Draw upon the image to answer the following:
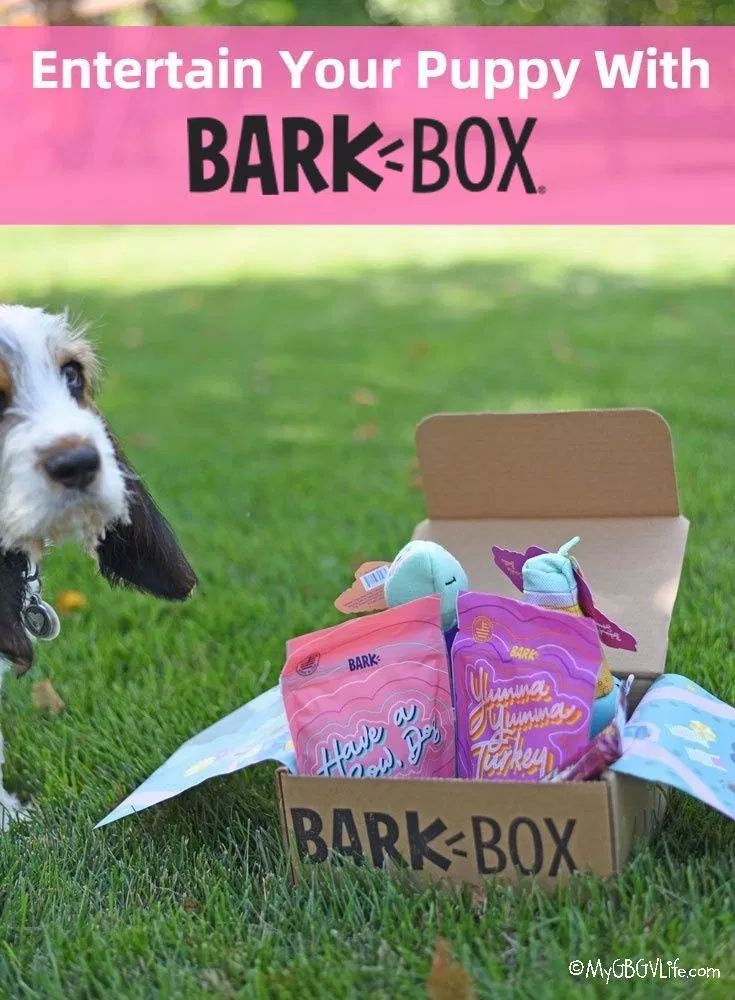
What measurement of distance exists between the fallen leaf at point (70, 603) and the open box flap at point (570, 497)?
136cm

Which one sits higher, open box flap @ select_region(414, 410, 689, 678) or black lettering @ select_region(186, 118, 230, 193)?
black lettering @ select_region(186, 118, 230, 193)

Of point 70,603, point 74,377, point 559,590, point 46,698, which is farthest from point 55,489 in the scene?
point 70,603

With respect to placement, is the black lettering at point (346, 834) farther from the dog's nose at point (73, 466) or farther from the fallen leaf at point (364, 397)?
the fallen leaf at point (364, 397)

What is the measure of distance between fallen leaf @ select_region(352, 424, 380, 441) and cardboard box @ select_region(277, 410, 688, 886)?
8.83 ft

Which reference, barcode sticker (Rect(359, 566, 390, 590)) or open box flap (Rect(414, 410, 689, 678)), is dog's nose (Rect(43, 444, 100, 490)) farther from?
open box flap (Rect(414, 410, 689, 678))

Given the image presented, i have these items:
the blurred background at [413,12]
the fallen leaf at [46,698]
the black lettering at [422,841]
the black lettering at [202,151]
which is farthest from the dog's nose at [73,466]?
the blurred background at [413,12]

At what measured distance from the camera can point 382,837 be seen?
6.93ft

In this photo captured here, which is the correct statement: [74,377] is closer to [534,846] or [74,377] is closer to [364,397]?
[534,846]

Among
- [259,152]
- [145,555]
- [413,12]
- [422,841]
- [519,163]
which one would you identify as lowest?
[422,841]

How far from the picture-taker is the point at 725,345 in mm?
6922

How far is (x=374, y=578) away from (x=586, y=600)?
428 millimetres

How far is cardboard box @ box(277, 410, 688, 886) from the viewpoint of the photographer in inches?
79.4

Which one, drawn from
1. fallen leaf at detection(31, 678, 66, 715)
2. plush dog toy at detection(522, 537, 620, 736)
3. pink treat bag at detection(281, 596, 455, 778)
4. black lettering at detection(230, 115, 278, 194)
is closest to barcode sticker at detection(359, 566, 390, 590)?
pink treat bag at detection(281, 596, 455, 778)

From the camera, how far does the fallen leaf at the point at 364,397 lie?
20.4ft
